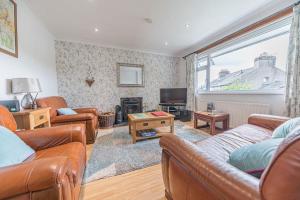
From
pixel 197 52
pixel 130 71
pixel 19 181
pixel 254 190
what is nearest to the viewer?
pixel 254 190

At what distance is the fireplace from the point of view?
14.7ft

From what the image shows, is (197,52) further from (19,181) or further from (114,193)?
(19,181)

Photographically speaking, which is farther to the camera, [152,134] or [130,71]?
[130,71]

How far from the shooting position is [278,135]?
4.17 ft

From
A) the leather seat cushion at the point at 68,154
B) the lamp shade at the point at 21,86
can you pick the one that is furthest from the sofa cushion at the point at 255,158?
the lamp shade at the point at 21,86

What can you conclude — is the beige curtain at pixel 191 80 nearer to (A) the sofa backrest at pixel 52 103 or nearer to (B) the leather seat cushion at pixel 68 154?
(A) the sofa backrest at pixel 52 103

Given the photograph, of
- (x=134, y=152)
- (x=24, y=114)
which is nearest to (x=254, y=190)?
(x=134, y=152)

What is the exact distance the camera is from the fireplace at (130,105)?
4473mm

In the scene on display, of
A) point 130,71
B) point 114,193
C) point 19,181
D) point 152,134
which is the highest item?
point 130,71

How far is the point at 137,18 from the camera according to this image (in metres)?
2.72

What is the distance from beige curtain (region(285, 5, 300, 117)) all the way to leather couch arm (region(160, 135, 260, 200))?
2296 millimetres

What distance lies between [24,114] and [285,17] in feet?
13.6

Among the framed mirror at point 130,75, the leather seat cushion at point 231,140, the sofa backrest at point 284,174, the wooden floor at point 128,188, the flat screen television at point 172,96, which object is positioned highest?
the framed mirror at point 130,75

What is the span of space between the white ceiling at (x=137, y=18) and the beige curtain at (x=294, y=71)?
0.58 metres
